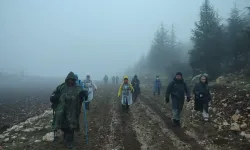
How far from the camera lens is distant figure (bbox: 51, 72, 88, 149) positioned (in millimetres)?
7906

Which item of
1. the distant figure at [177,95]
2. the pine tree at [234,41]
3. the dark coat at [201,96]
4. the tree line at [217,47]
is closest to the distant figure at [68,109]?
the distant figure at [177,95]

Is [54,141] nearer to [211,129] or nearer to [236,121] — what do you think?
[211,129]

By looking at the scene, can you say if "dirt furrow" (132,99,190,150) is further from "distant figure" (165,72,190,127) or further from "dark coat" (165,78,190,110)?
"dark coat" (165,78,190,110)

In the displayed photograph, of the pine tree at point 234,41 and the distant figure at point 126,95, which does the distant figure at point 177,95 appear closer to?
the distant figure at point 126,95

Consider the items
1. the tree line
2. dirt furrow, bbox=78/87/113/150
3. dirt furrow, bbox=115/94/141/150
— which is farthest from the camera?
the tree line

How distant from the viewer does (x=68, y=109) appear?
802 centimetres

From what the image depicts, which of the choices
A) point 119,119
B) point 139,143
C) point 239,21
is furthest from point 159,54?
point 139,143

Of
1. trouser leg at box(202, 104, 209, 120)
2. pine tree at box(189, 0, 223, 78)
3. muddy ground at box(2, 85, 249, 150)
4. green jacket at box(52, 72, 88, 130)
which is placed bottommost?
muddy ground at box(2, 85, 249, 150)

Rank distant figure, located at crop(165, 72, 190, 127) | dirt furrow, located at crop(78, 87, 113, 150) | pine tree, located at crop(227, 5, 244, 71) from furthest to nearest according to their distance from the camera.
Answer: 1. pine tree, located at crop(227, 5, 244, 71)
2. distant figure, located at crop(165, 72, 190, 127)
3. dirt furrow, located at crop(78, 87, 113, 150)

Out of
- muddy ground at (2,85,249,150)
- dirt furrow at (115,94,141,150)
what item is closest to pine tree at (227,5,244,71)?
muddy ground at (2,85,249,150)

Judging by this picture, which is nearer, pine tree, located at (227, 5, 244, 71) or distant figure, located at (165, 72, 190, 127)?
distant figure, located at (165, 72, 190, 127)

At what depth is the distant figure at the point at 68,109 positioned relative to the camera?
791 centimetres

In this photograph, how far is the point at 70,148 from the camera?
25.4 ft

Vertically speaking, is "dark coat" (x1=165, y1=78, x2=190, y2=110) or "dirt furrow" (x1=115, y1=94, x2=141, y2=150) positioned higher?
"dark coat" (x1=165, y1=78, x2=190, y2=110)
